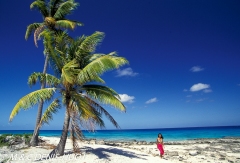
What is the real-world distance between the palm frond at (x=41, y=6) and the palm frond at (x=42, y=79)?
22.7ft

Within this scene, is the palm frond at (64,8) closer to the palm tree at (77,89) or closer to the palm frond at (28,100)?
the palm tree at (77,89)

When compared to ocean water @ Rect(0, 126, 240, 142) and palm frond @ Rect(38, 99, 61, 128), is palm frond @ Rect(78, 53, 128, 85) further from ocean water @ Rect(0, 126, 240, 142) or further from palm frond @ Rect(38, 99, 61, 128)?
ocean water @ Rect(0, 126, 240, 142)

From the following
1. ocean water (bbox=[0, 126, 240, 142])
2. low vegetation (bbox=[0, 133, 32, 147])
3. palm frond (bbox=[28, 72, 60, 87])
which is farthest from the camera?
ocean water (bbox=[0, 126, 240, 142])

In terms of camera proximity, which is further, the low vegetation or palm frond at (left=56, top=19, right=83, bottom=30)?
the low vegetation

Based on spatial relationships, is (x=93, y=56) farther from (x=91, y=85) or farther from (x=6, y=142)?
(x=6, y=142)

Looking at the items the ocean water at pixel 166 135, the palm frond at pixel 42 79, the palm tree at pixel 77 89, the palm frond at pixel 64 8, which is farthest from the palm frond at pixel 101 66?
the palm frond at pixel 64 8

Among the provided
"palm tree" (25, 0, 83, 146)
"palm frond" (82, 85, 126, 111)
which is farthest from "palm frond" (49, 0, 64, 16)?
"palm frond" (82, 85, 126, 111)

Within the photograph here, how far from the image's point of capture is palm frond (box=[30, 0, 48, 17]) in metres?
12.8

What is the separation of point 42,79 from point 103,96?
288cm

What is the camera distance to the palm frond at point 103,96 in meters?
8.41

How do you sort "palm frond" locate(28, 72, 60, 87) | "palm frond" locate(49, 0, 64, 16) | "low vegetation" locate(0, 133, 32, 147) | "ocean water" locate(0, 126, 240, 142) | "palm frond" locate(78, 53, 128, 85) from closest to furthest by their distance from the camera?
1. "palm frond" locate(78, 53, 128, 85)
2. "palm frond" locate(28, 72, 60, 87)
3. "low vegetation" locate(0, 133, 32, 147)
4. "palm frond" locate(49, 0, 64, 16)
5. "ocean water" locate(0, 126, 240, 142)

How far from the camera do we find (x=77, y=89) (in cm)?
870

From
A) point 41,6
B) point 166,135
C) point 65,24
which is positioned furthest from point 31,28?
point 166,135

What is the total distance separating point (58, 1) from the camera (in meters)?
13.6
